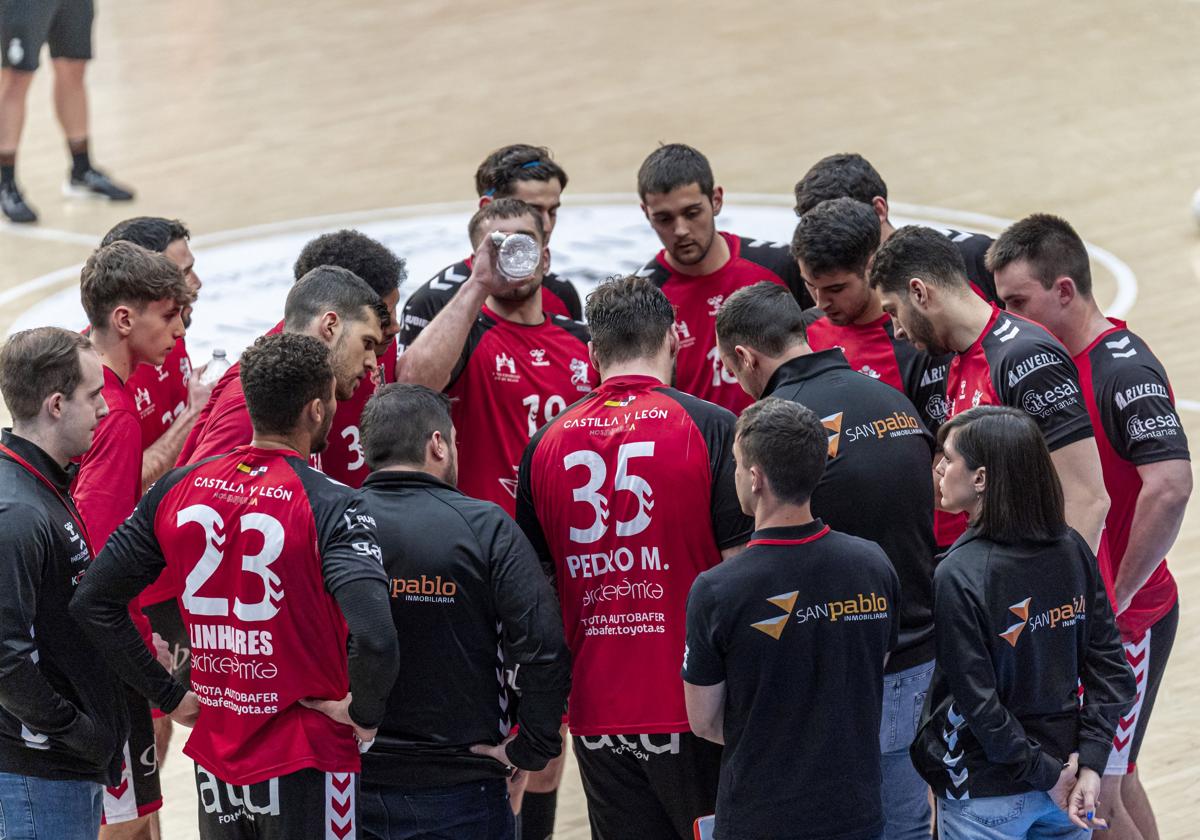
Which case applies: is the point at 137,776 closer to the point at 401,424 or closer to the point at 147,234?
the point at 401,424

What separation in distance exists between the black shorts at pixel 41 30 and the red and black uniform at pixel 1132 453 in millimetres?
9706

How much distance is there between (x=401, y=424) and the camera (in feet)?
15.0

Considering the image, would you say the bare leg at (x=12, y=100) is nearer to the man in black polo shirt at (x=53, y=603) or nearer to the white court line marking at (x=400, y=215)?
the white court line marking at (x=400, y=215)

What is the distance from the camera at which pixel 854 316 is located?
18.8ft

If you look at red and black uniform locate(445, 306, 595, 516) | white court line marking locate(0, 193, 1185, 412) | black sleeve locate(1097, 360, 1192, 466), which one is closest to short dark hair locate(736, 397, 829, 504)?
black sleeve locate(1097, 360, 1192, 466)

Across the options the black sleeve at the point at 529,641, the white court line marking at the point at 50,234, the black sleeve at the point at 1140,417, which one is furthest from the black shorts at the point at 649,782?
the white court line marking at the point at 50,234

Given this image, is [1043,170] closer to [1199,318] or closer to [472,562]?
[1199,318]

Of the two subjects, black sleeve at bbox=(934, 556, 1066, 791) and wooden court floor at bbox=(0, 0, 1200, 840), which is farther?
wooden court floor at bbox=(0, 0, 1200, 840)

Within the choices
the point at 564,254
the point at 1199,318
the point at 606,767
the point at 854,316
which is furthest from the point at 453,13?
the point at 606,767

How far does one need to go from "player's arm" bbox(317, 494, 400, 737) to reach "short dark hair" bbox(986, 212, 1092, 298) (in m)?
2.38

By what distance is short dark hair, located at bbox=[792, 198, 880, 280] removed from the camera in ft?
18.1

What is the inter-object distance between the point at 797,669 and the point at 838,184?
280cm

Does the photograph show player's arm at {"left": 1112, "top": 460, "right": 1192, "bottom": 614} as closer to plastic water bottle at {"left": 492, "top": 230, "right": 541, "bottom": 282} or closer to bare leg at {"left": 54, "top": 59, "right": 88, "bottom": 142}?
plastic water bottle at {"left": 492, "top": 230, "right": 541, "bottom": 282}

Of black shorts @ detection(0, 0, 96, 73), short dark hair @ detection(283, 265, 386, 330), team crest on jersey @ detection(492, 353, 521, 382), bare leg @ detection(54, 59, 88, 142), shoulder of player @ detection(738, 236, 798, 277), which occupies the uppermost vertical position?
black shorts @ detection(0, 0, 96, 73)
